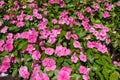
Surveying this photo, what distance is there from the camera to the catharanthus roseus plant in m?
3.71

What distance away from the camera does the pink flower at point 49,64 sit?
3680mm

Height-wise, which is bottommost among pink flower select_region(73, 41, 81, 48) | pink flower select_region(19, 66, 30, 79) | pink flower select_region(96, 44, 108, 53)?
pink flower select_region(19, 66, 30, 79)

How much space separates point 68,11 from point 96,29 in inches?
23.9

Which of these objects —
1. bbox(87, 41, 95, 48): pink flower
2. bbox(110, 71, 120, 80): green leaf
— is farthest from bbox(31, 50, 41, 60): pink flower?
bbox(110, 71, 120, 80): green leaf

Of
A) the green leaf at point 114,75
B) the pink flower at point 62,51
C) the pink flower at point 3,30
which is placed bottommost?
the green leaf at point 114,75

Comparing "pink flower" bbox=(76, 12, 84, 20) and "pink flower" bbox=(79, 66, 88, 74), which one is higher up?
"pink flower" bbox=(76, 12, 84, 20)

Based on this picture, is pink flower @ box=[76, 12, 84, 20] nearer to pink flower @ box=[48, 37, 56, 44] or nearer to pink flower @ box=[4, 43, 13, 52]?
pink flower @ box=[48, 37, 56, 44]

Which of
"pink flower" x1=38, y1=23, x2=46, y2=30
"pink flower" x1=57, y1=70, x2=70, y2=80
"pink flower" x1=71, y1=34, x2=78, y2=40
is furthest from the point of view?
"pink flower" x1=38, y1=23, x2=46, y2=30

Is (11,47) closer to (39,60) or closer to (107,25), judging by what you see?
(39,60)

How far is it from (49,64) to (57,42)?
38 centimetres

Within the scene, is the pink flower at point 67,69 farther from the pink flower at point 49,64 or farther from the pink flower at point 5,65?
the pink flower at point 5,65

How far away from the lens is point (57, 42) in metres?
3.97

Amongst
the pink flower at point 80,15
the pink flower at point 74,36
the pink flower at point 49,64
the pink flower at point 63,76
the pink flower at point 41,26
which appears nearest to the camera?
the pink flower at point 63,76

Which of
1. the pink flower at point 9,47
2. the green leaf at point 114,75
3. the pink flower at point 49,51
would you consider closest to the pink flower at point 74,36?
the pink flower at point 49,51
